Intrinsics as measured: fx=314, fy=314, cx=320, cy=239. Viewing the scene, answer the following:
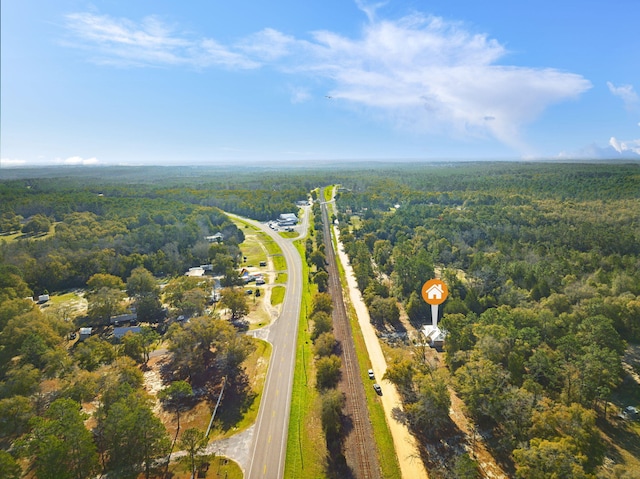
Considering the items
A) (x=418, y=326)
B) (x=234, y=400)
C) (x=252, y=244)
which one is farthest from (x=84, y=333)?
(x=252, y=244)

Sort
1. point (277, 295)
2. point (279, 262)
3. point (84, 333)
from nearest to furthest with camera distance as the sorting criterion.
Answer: point (84, 333) → point (277, 295) → point (279, 262)

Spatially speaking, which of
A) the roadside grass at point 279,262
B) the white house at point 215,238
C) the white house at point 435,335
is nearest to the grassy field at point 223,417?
the white house at point 435,335

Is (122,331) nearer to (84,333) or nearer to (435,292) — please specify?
(84,333)

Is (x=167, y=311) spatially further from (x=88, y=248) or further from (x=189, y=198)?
(x=189, y=198)

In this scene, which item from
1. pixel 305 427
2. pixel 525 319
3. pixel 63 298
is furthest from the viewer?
pixel 63 298

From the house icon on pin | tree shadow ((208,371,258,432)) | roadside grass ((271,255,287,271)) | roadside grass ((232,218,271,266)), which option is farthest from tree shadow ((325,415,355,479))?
roadside grass ((232,218,271,266))
